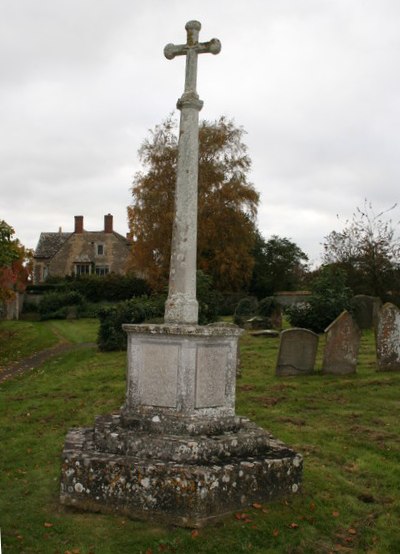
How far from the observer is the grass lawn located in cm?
593

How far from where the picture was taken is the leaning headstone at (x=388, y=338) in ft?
48.6

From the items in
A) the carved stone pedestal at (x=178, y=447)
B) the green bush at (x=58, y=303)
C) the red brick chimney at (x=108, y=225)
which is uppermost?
the red brick chimney at (x=108, y=225)

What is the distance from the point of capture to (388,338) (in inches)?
589

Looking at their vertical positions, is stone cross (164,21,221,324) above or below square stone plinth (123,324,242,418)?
above

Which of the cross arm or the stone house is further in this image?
the stone house

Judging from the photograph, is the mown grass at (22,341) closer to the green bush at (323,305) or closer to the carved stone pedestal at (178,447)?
the green bush at (323,305)

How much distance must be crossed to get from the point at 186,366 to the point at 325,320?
16233 millimetres

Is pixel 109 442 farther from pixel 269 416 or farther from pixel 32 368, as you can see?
pixel 32 368

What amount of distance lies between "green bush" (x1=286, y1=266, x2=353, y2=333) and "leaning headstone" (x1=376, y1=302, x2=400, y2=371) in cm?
712

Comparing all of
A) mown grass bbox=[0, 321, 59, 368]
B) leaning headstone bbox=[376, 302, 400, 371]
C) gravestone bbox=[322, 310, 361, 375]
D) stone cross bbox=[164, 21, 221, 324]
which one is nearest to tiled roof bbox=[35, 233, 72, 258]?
mown grass bbox=[0, 321, 59, 368]

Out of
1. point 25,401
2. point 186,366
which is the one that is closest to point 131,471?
point 186,366

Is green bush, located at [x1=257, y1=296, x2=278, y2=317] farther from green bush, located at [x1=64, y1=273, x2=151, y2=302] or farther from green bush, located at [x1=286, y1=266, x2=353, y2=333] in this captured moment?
green bush, located at [x1=64, y1=273, x2=151, y2=302]

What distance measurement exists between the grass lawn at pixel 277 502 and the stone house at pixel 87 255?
166 ft

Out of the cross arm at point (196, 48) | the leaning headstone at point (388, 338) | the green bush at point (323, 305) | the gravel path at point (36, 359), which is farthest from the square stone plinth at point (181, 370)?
the green bush at point (323, 305)
